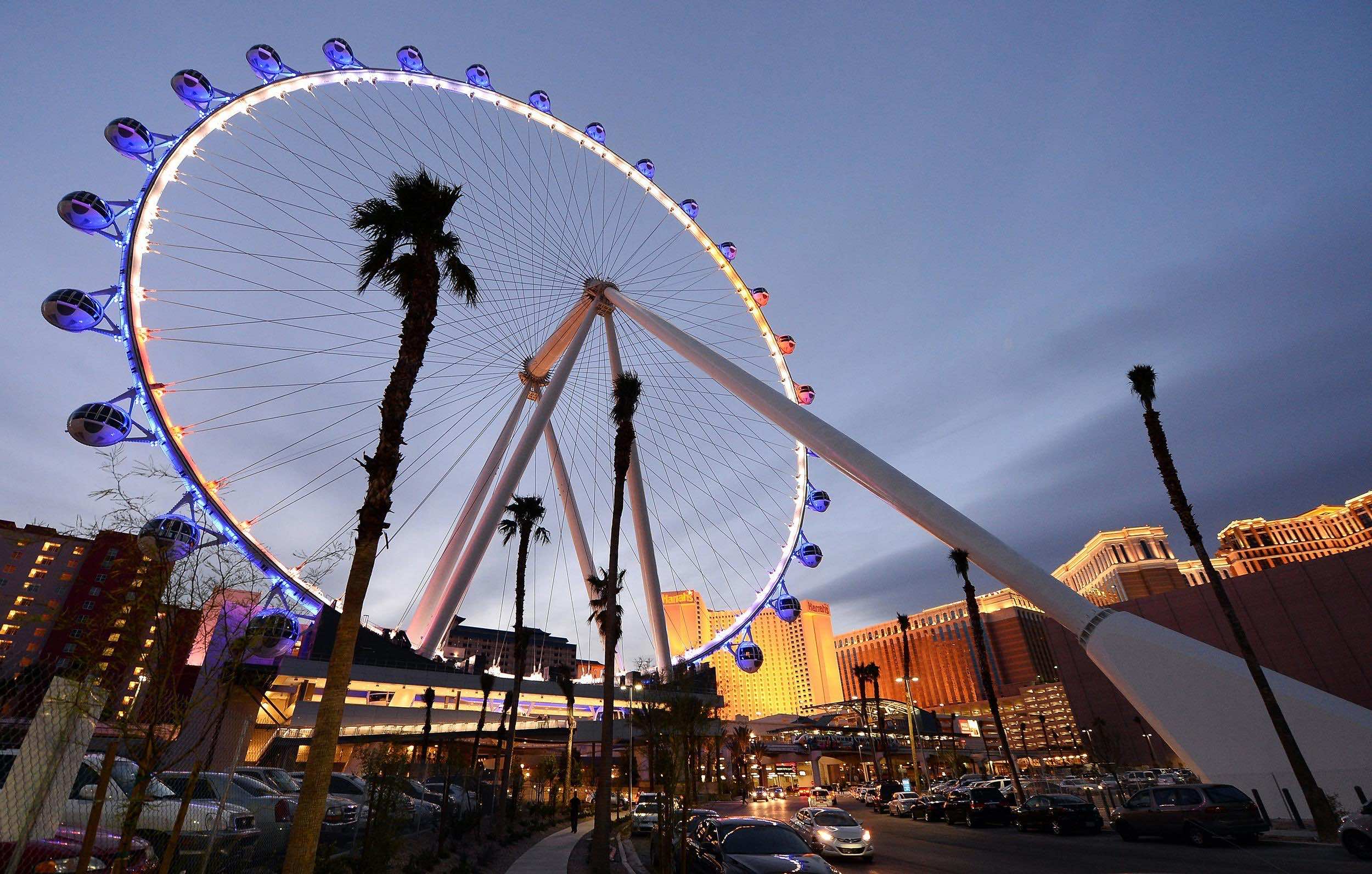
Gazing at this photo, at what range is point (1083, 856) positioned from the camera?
17266 mm

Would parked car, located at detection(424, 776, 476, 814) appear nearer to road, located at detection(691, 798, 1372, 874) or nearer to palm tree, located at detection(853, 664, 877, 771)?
road, located at detection(691, 798, 1372, 874)

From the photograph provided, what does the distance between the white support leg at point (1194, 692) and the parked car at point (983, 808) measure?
8.72 m

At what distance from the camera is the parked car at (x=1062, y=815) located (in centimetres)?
2303

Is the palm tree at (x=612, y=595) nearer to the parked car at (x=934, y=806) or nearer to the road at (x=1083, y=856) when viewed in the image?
the road at (x=1083, y=856)

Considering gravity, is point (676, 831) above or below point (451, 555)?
below

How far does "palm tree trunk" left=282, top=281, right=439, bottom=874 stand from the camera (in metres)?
8.82

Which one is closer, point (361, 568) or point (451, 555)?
point (361, 568)

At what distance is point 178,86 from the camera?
23859 mm

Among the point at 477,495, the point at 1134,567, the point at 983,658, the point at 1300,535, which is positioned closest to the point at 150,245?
A: the point at 477,495

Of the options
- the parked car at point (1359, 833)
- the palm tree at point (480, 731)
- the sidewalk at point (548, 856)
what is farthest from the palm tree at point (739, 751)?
the parked car at point (1359, 833)

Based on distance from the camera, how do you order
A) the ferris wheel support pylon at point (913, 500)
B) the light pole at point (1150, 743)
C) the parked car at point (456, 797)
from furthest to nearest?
the light pole at point (1150, 743) < the parked car at point (456, 797) < the ferris wheel support pylon at point (913, 500)

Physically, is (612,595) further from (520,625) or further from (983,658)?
(983,658)

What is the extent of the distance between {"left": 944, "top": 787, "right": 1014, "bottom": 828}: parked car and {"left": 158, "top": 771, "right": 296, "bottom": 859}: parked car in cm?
2616

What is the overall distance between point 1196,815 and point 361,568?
72.0 feet
